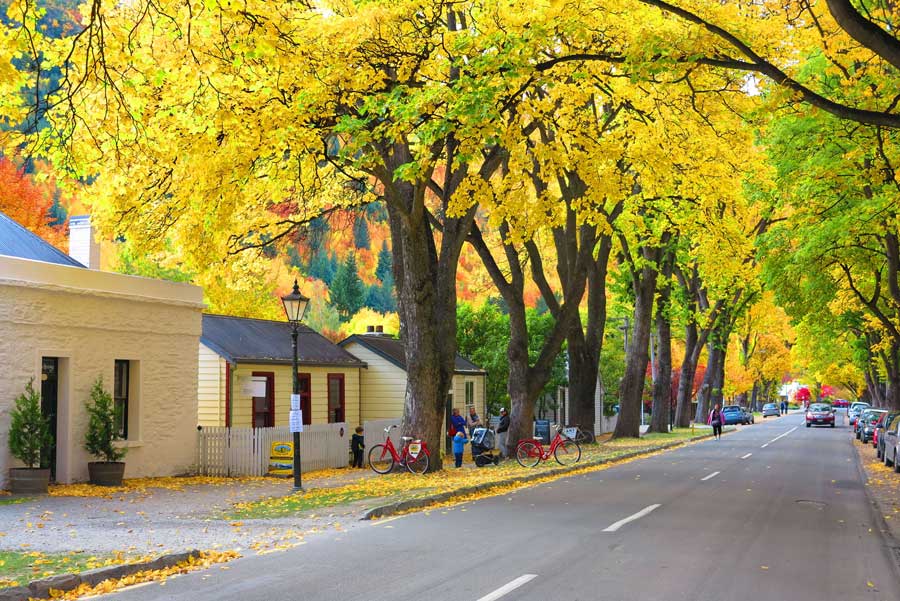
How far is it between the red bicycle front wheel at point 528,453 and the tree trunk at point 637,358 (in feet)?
56.7

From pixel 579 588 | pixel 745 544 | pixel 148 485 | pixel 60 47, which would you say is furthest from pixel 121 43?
pixel 148 485

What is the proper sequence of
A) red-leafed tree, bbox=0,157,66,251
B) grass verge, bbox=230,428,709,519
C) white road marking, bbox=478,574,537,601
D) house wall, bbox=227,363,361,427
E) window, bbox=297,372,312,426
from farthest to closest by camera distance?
red-leafed tree, bbox=0,157,66,251, window, bbox=297,372,312,426, house wall, bbox=227,363,361,427, grass verge, bbox=230,428,709,519, white road marking, bbox=478,574,537,601

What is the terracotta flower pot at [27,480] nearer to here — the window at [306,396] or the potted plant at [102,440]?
the potted plant at [102,440]

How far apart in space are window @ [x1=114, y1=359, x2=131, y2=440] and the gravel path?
3.05 metres

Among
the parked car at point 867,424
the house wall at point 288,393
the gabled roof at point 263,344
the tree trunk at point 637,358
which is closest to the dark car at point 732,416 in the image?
the parked car at point 867,424

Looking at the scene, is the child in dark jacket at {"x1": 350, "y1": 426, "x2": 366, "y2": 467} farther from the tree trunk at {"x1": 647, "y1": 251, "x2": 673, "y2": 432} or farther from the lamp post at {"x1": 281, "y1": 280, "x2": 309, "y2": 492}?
the tree trunk at {"x1": 647, "y1": 251, "x2": 673, "y2": 432}

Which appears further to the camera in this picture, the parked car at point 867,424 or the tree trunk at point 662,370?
the tree trunk at point 662,370

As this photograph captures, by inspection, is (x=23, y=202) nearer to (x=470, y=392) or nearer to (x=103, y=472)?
(x=470, y=392)

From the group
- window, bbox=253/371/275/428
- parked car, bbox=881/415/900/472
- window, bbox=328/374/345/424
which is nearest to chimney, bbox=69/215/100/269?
window, bbox=253/371/275/428

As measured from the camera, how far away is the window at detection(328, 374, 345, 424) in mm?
32031

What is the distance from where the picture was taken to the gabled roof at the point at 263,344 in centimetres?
2711

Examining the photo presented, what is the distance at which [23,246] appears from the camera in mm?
20812

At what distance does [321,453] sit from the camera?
2677 centimetres

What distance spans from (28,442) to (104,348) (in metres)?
3.26
